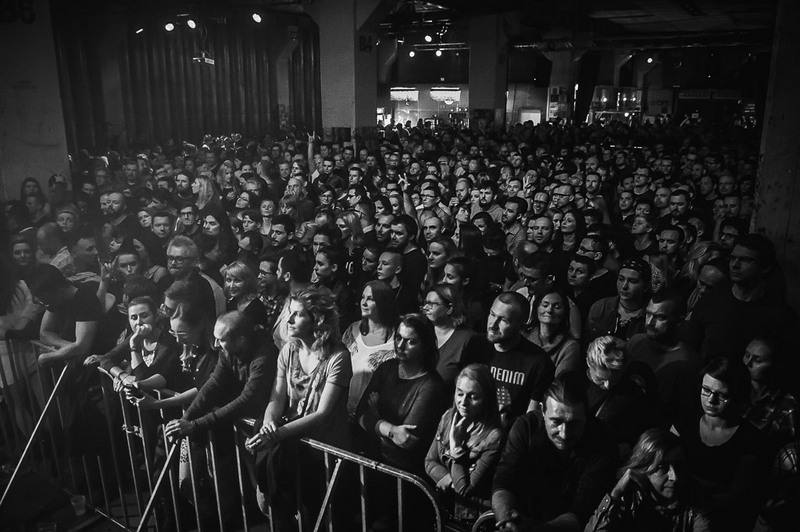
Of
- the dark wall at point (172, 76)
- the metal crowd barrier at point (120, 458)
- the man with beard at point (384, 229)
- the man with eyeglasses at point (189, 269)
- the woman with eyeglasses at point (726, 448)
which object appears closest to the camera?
the woman with eyeglasses at point (726, 448)

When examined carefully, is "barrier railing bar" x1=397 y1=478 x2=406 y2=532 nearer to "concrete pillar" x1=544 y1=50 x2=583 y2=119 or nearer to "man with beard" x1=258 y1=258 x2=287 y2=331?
"man with beard" x1=258 y1=258 x2=287 y2=331

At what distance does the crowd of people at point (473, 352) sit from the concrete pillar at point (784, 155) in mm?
457

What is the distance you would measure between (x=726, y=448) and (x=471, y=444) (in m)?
1.29

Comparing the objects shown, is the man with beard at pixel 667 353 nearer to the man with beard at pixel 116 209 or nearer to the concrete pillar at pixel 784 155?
the concrete pillar at pixel 784 155

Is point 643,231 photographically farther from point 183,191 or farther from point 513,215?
point 183,191

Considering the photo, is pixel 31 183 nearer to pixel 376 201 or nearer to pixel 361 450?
pixel 376 201

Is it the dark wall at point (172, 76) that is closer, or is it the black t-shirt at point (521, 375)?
the black t-shirt at point (521, 375)

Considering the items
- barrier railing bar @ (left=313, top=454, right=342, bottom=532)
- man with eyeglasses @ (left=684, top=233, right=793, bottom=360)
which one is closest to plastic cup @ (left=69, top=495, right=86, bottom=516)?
barrier railing bar @ (left=313, top=454, right=342, bottom=532)

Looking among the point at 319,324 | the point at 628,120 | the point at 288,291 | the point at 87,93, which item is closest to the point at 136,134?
the point at 87,93

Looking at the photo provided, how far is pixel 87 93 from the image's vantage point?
20109 mm

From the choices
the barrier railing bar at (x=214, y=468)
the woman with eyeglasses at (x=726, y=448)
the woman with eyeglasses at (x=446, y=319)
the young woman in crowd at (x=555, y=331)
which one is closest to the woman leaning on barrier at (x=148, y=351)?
the barrier railing bar at (x=214, y=468)

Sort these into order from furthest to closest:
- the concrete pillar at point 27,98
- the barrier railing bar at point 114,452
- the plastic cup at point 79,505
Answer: the concrete pillar at point 27,98 → the plastic cup at point 79,505 → the barrier railing bar at point 114,452

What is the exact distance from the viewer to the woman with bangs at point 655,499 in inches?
112

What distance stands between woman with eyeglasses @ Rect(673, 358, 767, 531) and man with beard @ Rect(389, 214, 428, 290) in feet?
9.45
